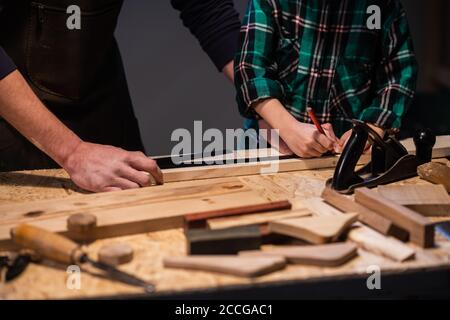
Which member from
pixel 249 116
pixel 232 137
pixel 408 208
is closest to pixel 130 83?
pixel 232 137

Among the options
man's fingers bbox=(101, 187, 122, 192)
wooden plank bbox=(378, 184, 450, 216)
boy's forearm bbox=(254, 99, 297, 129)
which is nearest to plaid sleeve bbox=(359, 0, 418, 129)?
boy's forearm bbox=(254, 99, 297, 129)

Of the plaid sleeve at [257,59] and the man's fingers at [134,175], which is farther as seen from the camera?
the plaid sleeve at [257,59]

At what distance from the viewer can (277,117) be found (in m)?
2.21

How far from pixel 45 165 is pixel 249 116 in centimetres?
77

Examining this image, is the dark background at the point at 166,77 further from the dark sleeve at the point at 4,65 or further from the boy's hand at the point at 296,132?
the dark sleeve at the point at 4,65

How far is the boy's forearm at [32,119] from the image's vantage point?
1.89 m

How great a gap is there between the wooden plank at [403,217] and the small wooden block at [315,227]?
90 millimetres

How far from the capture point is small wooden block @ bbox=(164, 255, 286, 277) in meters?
1.35

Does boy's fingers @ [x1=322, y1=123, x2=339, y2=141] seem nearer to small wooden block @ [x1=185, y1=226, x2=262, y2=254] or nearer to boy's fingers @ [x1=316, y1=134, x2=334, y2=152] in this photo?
boy's fingers @ [x1=316, y1=134, x2=334, y2=152]

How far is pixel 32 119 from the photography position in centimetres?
193

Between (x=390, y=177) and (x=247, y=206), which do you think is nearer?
(x=247, y=206)

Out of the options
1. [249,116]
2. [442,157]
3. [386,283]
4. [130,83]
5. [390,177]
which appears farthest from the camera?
[130,83]

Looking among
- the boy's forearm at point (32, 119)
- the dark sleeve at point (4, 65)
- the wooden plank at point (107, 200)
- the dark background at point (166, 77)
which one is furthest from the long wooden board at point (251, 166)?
the dark background at point (166, 77)
